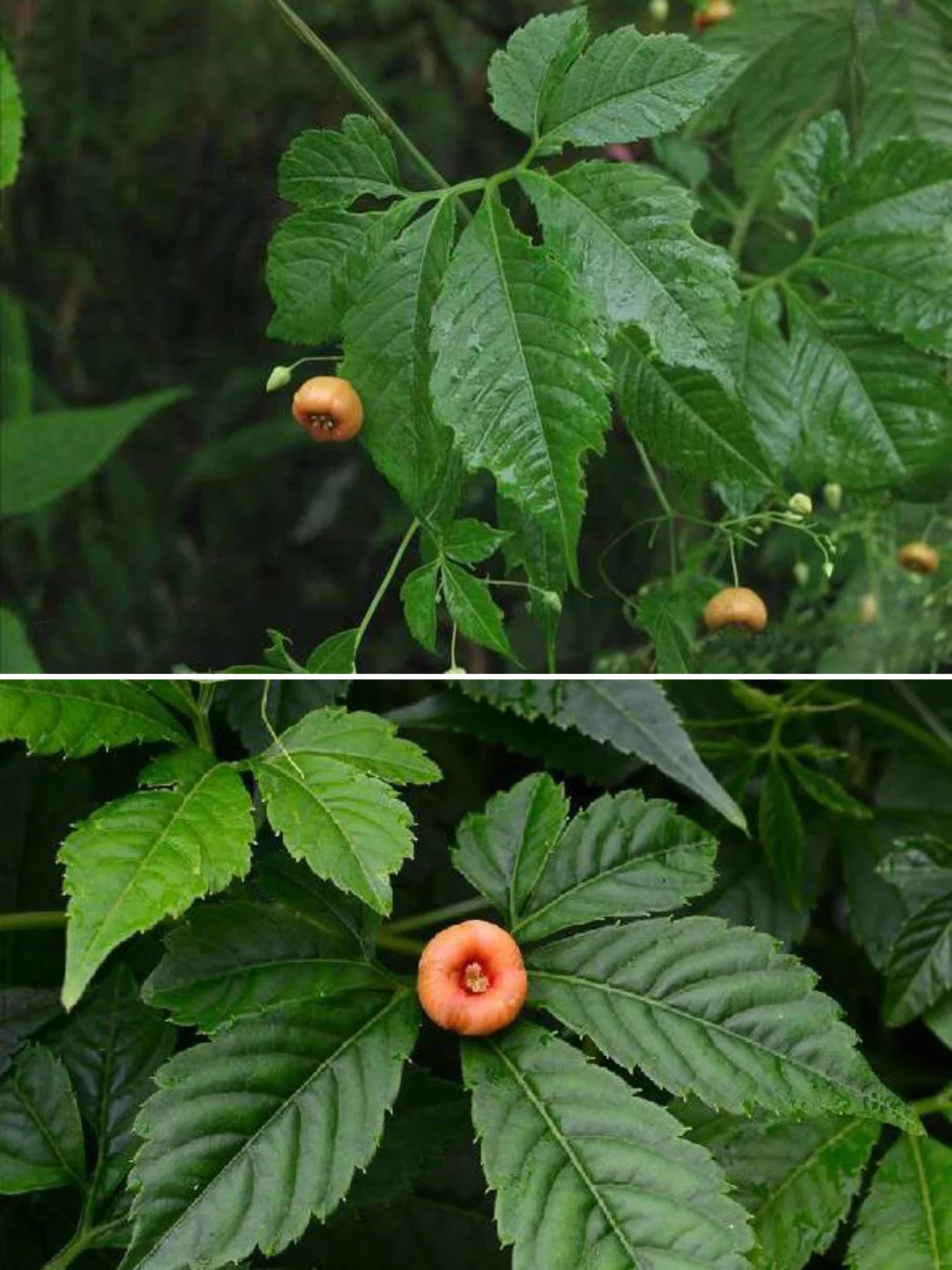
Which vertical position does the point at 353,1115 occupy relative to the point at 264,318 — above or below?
below

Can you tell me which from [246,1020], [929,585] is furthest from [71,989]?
[929,585]

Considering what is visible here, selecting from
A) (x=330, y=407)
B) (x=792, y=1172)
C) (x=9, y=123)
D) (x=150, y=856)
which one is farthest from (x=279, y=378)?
(x=792, y=1172)

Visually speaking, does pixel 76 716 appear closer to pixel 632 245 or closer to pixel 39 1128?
pixel 39 1128

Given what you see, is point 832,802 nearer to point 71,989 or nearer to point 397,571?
point 397,571

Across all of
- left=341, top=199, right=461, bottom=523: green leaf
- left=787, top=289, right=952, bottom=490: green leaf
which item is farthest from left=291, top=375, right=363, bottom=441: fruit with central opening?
left=787, top=289, right=952, bottom=490: green leaf

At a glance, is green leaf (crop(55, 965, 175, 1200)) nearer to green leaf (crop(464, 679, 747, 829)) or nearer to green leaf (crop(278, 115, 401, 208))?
green leaf (crop(464, 679, 747, 829))
